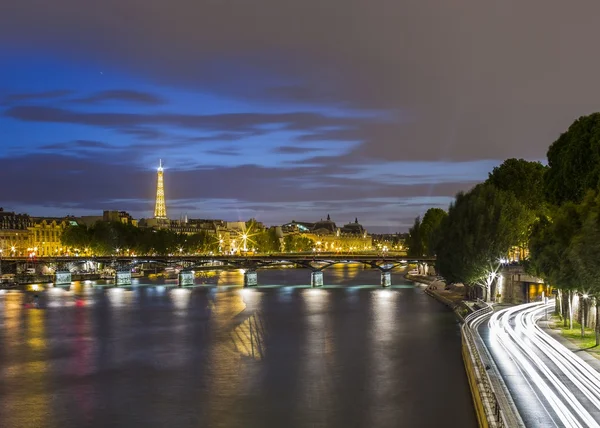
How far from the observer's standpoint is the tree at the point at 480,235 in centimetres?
6925

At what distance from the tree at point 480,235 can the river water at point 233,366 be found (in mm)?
4162

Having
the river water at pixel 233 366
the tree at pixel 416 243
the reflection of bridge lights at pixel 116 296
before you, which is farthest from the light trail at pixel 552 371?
the tree at pixel 416 243

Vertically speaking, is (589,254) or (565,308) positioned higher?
(589,254)

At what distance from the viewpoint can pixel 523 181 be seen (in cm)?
8594

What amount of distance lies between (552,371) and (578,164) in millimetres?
26010

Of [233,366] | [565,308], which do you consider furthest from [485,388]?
[565,308]

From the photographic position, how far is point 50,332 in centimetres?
5984

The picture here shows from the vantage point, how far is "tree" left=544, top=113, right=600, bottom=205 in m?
52.8

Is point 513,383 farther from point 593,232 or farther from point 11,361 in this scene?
point 11,361

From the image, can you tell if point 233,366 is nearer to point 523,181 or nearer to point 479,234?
point 479,234

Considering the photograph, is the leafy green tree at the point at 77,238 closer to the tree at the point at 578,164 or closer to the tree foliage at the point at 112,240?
the tree foliage at the point at 112,240

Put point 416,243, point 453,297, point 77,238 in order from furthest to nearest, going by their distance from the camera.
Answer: point 77,238, point 416,243, point 453,297

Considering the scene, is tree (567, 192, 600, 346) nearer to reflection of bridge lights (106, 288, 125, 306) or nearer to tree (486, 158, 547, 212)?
tree (486, 158, 547, 212)

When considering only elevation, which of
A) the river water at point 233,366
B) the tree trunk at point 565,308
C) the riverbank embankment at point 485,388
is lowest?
the river water at point 233,366
